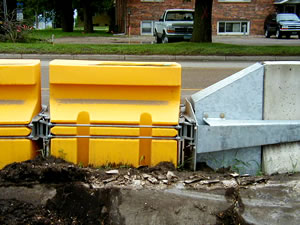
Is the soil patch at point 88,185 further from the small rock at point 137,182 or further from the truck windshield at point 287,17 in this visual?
the truck windshield at point 287,17

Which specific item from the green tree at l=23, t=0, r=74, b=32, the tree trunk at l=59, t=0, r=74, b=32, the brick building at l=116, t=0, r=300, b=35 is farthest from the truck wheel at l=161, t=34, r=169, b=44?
the green tree at l=23, t=0, r=74, b=32

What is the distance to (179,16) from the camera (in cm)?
2453

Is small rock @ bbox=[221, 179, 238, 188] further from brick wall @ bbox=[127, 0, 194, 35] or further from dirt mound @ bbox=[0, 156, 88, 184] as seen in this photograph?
brick wall @ bbox=[127, 0, 194, 35]

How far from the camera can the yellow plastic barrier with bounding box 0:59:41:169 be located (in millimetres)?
4414

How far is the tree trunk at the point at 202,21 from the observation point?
63.9 ft

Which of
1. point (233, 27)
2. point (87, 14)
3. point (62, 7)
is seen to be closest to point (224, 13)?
point (233, 27)

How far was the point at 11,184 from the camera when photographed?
3.93 meters

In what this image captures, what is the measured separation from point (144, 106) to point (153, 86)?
219 millimetres

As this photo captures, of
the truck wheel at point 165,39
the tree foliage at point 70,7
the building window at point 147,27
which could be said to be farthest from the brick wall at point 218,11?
the truck wheel at point 165,39

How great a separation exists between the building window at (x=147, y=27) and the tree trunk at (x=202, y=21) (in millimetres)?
17566

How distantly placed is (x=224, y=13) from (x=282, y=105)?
34.8m

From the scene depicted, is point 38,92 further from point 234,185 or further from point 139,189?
point 234,185

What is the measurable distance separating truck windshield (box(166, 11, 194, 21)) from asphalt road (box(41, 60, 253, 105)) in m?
8.27

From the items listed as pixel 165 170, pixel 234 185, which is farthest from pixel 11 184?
pixel 234 185
